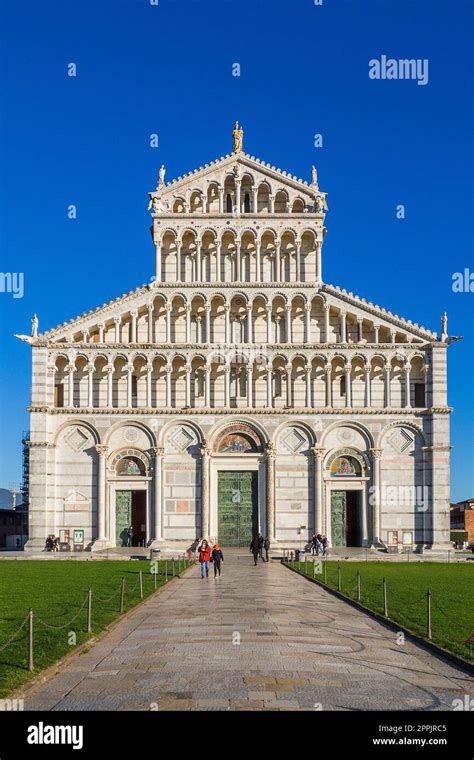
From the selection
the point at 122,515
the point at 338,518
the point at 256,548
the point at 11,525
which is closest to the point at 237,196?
the point at 338,518

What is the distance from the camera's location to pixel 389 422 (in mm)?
56906

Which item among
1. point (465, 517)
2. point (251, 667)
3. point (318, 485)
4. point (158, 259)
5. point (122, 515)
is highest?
point (158, 259)

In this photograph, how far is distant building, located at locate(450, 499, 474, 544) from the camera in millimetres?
100375

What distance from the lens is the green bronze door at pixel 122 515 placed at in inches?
2251

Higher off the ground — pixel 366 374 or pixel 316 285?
pixel 316 285

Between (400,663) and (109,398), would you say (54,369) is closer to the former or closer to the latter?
(109,398)

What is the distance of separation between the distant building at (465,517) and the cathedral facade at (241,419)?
4176 centimetres

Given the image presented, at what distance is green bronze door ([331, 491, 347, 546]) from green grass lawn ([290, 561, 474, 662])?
6926 mm

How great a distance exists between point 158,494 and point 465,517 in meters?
55.9

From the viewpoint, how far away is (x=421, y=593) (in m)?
30.6

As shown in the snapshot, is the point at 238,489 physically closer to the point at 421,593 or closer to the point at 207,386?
the point at 207,386

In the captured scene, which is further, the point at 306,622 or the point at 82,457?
the point at 82,457
